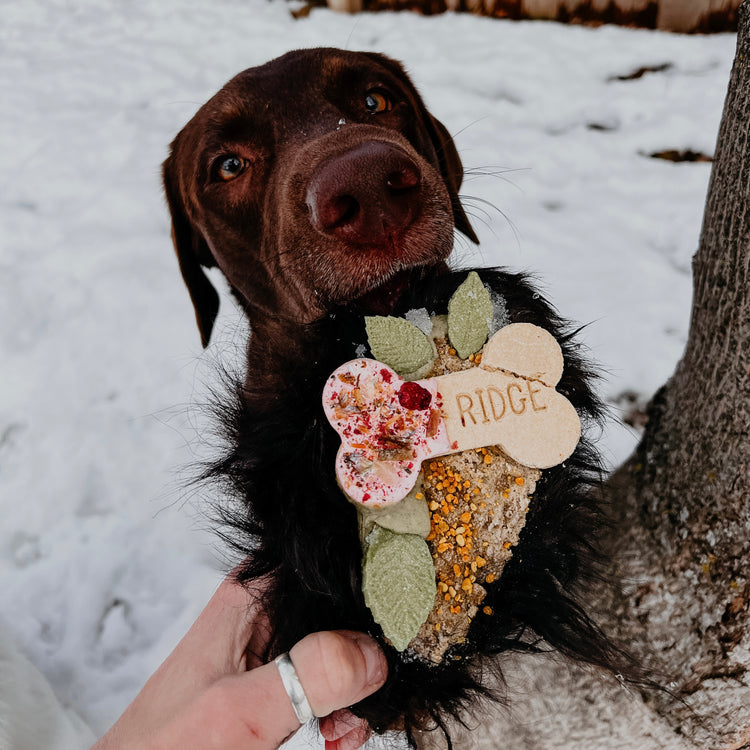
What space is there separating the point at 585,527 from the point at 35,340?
2.61 m

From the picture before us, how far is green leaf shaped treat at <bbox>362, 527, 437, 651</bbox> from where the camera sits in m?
0.81

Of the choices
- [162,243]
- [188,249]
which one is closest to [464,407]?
[188,249]

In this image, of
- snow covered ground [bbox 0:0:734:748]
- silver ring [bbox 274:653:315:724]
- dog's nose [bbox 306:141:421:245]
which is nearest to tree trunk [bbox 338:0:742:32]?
snow covered ground [bbox 0:0:734:748]

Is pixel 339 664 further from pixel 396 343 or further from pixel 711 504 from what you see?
pixel 711 504

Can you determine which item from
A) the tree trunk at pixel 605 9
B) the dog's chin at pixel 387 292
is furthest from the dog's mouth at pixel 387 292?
the tree trunk at pixel 605 9

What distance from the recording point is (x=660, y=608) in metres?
1.36

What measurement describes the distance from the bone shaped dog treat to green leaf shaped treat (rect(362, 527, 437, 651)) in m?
0.07

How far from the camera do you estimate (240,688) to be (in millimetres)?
1072

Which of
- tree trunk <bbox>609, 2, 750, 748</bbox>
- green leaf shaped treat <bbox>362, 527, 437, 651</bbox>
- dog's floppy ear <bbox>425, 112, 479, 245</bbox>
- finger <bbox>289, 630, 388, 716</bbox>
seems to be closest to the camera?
green leaf shaped treat <bbox>362, 527, 437, 651</bbox>

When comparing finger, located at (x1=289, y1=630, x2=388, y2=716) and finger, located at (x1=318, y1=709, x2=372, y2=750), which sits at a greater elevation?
finger, located at (x1=289, y1=630, x2=388, y2=716)

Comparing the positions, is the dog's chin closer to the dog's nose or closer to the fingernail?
the dog's nose

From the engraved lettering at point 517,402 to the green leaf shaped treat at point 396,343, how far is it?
128 millimetres

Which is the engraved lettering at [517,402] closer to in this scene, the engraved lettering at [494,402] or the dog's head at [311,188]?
the engraved lettering at [494,402]

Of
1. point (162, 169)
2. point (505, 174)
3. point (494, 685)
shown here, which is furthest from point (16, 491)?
point (505, 174)
